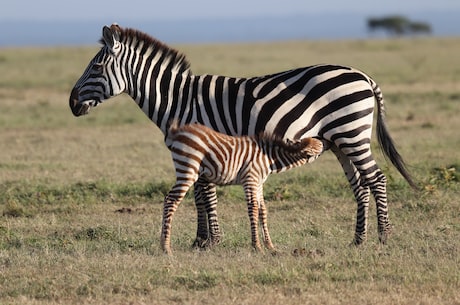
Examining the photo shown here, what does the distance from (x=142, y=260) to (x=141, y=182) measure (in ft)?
14.0

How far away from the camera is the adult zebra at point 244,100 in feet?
26.5

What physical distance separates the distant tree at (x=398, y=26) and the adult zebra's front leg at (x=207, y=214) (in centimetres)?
7489

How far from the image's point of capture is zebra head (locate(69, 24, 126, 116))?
8375mm

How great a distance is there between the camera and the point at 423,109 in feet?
63.1

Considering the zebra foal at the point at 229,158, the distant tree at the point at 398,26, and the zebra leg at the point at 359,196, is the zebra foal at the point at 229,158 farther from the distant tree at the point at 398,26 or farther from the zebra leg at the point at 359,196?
the distant tree at the point at 398,26

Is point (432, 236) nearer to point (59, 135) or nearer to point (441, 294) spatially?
point (441, 294)

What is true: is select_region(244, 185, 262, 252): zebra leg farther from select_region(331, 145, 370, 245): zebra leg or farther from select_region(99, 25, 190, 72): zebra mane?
select_region(99, 25, 190, 72): zebra mane

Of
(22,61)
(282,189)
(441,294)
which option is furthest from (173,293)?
(22,61)

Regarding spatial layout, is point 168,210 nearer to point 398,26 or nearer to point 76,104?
point 76,104

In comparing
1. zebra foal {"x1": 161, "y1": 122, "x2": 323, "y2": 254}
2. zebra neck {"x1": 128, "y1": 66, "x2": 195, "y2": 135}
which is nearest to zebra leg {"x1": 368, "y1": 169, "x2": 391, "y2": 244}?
zebra foal {"x1": 161, "y1": 122, "x2": 323, "y2": 254}

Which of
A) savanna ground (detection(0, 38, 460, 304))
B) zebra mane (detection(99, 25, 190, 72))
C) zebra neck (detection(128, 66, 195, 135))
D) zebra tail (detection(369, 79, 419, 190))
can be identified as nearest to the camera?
savanna ground (detection(0, 38, 460, 304))

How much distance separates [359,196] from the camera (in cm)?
856

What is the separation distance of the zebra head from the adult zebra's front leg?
120 cm

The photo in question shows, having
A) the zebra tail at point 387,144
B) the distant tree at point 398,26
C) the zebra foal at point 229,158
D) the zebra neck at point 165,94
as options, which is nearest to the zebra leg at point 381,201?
the zebra tail at point 387,144
